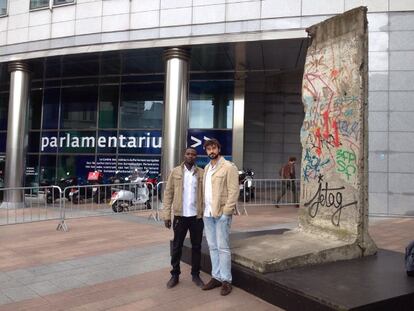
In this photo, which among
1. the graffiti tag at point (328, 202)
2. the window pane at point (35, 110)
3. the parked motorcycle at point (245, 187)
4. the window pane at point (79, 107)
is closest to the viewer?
the graffiti tag at point (328, 202)

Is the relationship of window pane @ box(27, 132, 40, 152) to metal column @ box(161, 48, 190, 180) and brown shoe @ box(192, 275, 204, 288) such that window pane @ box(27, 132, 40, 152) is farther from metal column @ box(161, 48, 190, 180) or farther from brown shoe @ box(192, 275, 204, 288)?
brown shoe @ box(192, 275, 204, 288)

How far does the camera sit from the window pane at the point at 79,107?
60.5 feet

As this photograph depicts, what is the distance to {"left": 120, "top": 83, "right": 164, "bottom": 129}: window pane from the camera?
1751cm

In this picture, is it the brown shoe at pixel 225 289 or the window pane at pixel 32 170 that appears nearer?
the brown shoe at pixel 225 289

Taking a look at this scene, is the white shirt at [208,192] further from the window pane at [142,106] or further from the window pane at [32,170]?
the window pane at [32,170]

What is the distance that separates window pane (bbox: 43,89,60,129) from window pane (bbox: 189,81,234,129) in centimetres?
599

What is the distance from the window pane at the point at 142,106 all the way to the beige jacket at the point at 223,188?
1233 cm

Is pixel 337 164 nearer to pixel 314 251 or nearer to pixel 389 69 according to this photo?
pixel 314 251

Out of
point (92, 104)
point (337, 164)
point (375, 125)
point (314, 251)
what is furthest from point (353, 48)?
point (92, 104)

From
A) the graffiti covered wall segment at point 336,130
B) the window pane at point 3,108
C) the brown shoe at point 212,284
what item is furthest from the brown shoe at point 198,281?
the window pane at point 3,108

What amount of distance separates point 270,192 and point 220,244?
10.5m

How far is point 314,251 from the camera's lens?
5.60 meters

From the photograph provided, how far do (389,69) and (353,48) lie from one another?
→ 658 centimetres

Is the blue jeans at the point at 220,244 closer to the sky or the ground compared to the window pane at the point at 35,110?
closer to the ground
